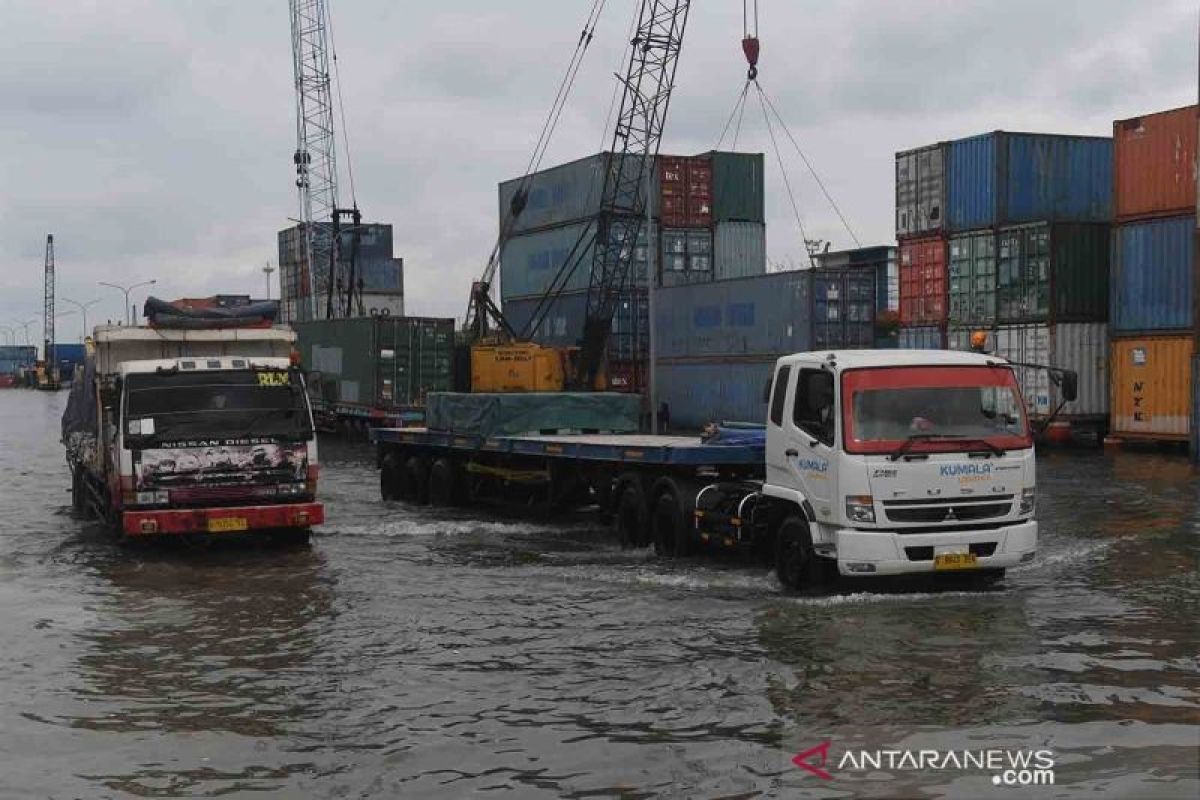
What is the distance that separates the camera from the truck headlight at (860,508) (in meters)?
11.7

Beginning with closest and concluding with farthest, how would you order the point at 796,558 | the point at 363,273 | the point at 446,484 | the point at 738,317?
the point at 796,558 < the point at 446,484 < the point at 738,317 < the point at 363,273

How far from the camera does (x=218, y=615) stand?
12.6m

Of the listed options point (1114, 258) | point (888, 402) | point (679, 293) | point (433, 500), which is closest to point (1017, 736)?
point (888, 402)

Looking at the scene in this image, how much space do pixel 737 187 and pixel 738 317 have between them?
1050 centimetres

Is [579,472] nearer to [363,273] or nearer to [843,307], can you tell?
[843,307]

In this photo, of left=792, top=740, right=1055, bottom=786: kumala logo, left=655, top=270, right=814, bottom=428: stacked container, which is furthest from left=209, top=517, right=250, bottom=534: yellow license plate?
left=655, top=270, right=814, bottom=428: stacked container

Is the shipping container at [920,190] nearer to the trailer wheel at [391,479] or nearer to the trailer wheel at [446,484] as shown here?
the trailer wheel at [391,479]

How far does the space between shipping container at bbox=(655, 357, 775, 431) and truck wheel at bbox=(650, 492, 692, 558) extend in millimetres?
21979

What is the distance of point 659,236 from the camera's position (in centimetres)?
4731

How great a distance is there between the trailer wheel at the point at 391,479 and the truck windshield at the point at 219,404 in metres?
6.91

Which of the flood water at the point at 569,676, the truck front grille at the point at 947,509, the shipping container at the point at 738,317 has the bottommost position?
the flood water at the point at 569,676

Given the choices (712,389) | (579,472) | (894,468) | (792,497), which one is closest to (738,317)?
(712,389)

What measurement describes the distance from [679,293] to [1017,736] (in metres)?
35.9

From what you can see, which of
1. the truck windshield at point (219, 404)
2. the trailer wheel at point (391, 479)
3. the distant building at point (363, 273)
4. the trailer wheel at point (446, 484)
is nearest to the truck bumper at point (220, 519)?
the truck windshield at point (219, 404)
